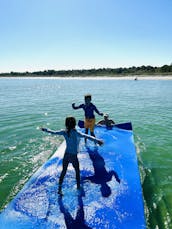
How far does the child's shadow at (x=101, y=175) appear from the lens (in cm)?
584

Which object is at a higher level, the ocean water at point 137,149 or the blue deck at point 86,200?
the blue deck at point 86,200

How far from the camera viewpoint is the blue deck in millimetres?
4730

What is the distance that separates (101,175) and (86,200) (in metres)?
1.27

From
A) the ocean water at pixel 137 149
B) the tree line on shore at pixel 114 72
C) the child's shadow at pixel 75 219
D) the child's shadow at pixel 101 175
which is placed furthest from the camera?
the tree line on shore at pixel 114 72

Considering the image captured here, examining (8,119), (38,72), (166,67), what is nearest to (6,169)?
(8,119)

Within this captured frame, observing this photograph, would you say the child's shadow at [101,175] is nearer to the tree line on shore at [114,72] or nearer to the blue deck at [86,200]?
the blue deck at [86,200]

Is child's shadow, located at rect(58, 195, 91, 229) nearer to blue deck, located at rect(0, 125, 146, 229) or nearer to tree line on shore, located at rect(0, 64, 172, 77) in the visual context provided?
blue deck, located at rect(0, 125, 146, 229)

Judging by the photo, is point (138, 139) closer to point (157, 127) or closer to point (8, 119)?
point (157, 127)

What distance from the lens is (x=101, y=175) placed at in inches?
259

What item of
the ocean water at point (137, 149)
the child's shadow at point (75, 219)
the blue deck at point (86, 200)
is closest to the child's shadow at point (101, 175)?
the blue deck at point (86, 200)

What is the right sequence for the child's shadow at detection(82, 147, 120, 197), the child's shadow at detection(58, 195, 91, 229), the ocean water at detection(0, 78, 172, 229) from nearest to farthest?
the child's shadow at detection(58, 195, 91, 229) → the child's shadow at detection(82, 147, 120, 197) → the ocean water at detection(0, 78, 172, 229)

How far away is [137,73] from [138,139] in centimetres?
9267

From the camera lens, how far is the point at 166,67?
88312mm

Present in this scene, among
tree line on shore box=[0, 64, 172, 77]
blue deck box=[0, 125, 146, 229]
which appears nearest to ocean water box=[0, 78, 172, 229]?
blue deck box=[0, 125, 146, 229]
